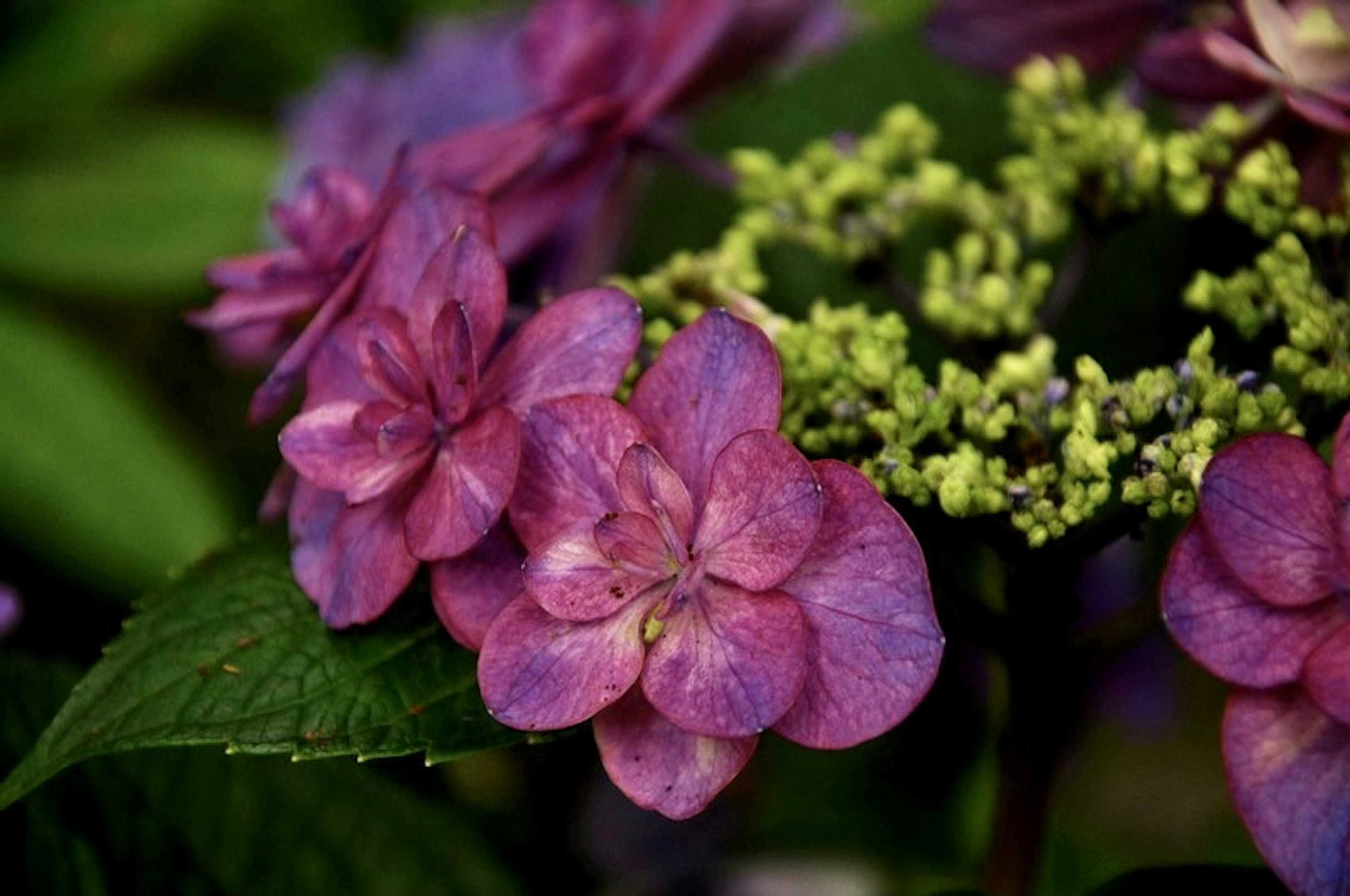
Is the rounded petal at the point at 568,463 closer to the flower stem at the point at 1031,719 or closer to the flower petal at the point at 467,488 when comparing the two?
the flower petal at the point at 467,488

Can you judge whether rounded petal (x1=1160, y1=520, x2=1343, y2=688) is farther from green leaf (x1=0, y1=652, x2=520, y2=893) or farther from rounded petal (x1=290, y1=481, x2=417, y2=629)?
green leaf (x1=0, y1=652, x2=520, y2=893)

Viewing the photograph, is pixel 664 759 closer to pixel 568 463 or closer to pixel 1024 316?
pixel 568 463

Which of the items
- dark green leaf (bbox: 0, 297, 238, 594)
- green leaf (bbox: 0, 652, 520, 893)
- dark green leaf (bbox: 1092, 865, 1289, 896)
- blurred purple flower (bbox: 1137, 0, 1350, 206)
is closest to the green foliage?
blurred purple flower (bbox: 1137, 0, 1350, 206)

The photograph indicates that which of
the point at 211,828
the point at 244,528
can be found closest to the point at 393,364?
the point at 211,828

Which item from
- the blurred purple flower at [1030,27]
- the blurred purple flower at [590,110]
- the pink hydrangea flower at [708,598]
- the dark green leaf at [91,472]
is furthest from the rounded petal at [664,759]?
the dark green leaf at [91,472]

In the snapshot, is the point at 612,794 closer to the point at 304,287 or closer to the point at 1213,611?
the point at 304,287

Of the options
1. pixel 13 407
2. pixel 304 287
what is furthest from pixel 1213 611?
pixel 13 407
